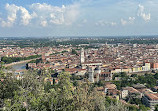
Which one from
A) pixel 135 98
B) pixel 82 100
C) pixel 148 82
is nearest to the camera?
pixel 82 100

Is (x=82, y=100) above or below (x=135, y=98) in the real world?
above

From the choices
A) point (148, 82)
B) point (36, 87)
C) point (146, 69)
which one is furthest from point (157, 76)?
point (36, 87)

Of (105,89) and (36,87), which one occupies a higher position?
(36,87)

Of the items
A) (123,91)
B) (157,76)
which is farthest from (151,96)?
(157,76)

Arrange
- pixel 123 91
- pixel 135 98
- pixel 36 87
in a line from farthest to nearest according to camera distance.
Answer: pixel 123 91 < pixel 135 98 < pixel 36 87

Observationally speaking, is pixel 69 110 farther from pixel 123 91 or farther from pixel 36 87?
pixel 123 91

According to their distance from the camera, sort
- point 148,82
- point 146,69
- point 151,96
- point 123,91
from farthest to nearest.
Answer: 1. point 146,69
2. point 148,82
3. point 123,91
4. point 151,96

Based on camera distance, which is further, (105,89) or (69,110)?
(105,89)

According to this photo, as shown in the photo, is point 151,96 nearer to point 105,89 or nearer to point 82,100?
point 105,89

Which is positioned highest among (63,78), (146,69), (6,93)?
(63,78)
